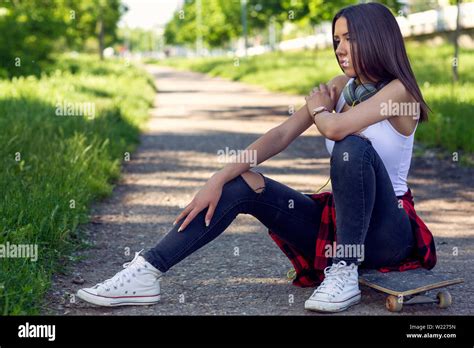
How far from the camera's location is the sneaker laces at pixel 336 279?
3.41m

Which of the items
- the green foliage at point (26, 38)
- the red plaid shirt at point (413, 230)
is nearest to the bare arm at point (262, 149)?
the red plaid shirt at point (413, 230)

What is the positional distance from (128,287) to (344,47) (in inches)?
57.8

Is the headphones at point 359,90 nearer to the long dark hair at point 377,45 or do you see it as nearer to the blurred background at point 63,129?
the long dark hair at point 377,45

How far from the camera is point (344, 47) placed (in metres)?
3.45

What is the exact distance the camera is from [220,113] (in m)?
14.6

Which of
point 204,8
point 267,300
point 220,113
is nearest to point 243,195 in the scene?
point 267,300

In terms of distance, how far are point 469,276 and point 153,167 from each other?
490 centimetres

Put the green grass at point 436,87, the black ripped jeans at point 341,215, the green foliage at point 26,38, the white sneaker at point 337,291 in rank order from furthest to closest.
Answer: the green foliage at point 26,38 < the green grass at point 436,87 < the white sneaker at point 337,291 < the black ripped jeans at point 341,215

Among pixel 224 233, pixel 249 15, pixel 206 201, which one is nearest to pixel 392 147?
pixel 206 201

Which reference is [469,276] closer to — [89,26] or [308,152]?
[308,152]

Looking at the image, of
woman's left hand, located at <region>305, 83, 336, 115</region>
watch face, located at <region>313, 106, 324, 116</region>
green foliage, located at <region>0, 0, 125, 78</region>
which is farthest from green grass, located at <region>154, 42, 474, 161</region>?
green foliage, located at <region>0, 0, 125, 78</region>

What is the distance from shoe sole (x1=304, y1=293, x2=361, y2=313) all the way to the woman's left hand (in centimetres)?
89

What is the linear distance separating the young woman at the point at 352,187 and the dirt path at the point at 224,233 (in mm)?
191

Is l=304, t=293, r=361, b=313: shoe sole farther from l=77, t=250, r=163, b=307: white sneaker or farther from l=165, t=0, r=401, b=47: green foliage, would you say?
l=165, t=0, r=401, b=47: green foliage
